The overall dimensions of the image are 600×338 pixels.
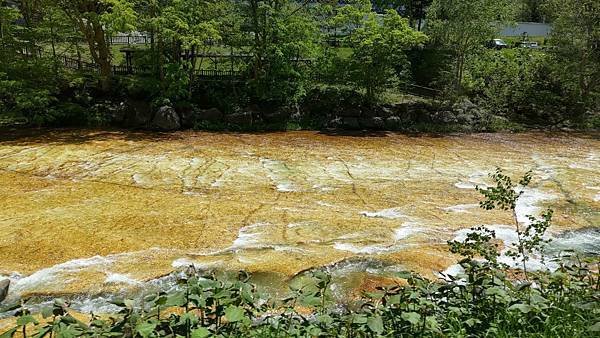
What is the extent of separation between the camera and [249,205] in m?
8.58

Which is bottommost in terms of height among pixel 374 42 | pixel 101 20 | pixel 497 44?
pixel 374 42

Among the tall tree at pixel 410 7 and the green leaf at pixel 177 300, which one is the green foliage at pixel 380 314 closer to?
the green leaf at pixel 177 300

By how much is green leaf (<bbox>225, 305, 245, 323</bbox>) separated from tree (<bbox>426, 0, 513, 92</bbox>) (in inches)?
670

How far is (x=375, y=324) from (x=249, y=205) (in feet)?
20.7

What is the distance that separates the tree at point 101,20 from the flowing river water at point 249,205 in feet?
9.97

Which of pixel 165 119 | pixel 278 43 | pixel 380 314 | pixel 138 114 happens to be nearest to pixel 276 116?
pixel 278 43

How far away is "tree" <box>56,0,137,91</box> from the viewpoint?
1370 centimetres

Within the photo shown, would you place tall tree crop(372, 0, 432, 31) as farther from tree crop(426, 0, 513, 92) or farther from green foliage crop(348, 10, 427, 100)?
green foliage crop(348, 10, 427, 100)

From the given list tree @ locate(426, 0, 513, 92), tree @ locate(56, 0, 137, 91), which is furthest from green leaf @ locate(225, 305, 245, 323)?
tree @ locate(426, 0, 513, 92)

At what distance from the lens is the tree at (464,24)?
16.8 meters

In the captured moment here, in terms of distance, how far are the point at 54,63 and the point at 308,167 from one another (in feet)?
32.1

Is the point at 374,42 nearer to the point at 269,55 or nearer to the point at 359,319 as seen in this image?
the point at 269,55

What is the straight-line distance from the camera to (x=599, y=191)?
9922mm

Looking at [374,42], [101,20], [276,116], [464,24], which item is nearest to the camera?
[101,20]
